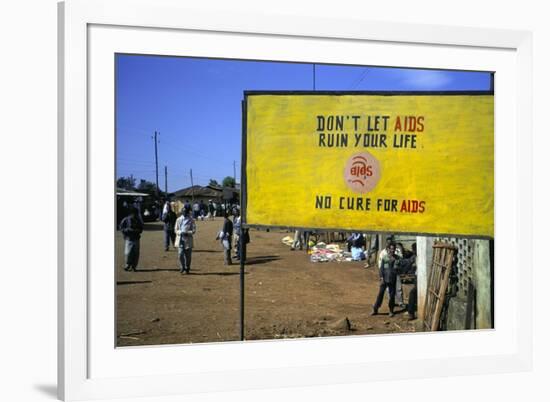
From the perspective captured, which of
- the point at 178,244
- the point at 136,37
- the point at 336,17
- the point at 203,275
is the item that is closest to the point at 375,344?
the point at 336,17

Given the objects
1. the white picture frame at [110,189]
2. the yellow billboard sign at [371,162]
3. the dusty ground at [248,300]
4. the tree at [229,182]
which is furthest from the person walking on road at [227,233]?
the tree at [229,182]

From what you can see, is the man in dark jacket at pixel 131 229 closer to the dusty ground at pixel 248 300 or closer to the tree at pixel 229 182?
the dusty ground at pixel 248 300

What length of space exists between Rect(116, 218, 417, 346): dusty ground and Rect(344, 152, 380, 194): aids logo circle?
11.0 ft

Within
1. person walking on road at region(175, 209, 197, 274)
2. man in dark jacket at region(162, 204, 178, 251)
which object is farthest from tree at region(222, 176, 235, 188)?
person walking on road at region(175, 209, 197, 274)

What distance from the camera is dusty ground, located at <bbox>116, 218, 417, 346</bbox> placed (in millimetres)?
6980

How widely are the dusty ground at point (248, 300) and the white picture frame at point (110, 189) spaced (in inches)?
102

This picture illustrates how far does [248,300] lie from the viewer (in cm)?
861

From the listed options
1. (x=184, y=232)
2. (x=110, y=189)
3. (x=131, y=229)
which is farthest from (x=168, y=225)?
(x=110, y=189)

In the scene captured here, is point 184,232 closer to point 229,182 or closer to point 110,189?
point 110,189

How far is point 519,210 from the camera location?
149 inches

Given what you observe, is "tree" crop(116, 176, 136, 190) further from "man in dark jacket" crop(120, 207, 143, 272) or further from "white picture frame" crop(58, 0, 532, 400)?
"white picture frame" crop(58, 0, 532, 400)

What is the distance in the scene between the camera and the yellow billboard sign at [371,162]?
12.3 feet

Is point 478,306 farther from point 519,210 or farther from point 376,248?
point 376,248

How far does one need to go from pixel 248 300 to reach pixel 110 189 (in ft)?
19.0
